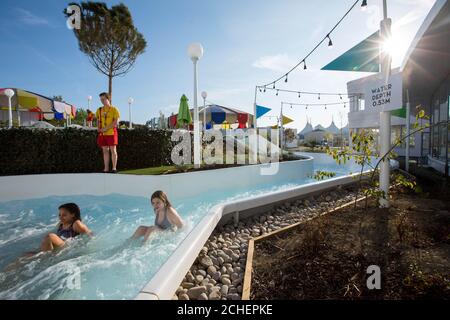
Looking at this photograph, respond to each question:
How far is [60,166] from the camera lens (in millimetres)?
7301

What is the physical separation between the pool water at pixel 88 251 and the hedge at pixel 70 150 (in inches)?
54.5

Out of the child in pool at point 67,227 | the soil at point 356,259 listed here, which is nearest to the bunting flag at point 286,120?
the soil at point 356,259

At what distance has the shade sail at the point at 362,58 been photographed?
433cm

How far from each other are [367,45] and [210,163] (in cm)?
547

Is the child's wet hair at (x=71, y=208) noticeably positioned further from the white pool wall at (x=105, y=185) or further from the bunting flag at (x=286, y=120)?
the bunting flag at (x=286, y=120)

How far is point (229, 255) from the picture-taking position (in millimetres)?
2826

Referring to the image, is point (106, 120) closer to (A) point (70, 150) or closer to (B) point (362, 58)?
(A) point (70, 150)

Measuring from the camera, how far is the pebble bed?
6.98 feet

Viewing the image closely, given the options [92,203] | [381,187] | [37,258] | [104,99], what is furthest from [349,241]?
[104,99]

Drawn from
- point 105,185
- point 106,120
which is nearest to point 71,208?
point 105,185

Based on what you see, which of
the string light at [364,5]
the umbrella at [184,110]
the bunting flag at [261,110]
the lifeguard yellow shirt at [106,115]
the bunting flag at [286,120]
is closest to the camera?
the string light at [364,5]

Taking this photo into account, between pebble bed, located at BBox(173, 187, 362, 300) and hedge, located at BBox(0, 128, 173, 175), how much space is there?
4.80m

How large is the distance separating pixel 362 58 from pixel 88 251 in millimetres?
5246

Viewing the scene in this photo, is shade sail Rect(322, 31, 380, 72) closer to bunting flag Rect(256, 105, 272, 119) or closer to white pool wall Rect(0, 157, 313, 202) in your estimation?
white pool wall Rect(0, 157, 313, 202)
